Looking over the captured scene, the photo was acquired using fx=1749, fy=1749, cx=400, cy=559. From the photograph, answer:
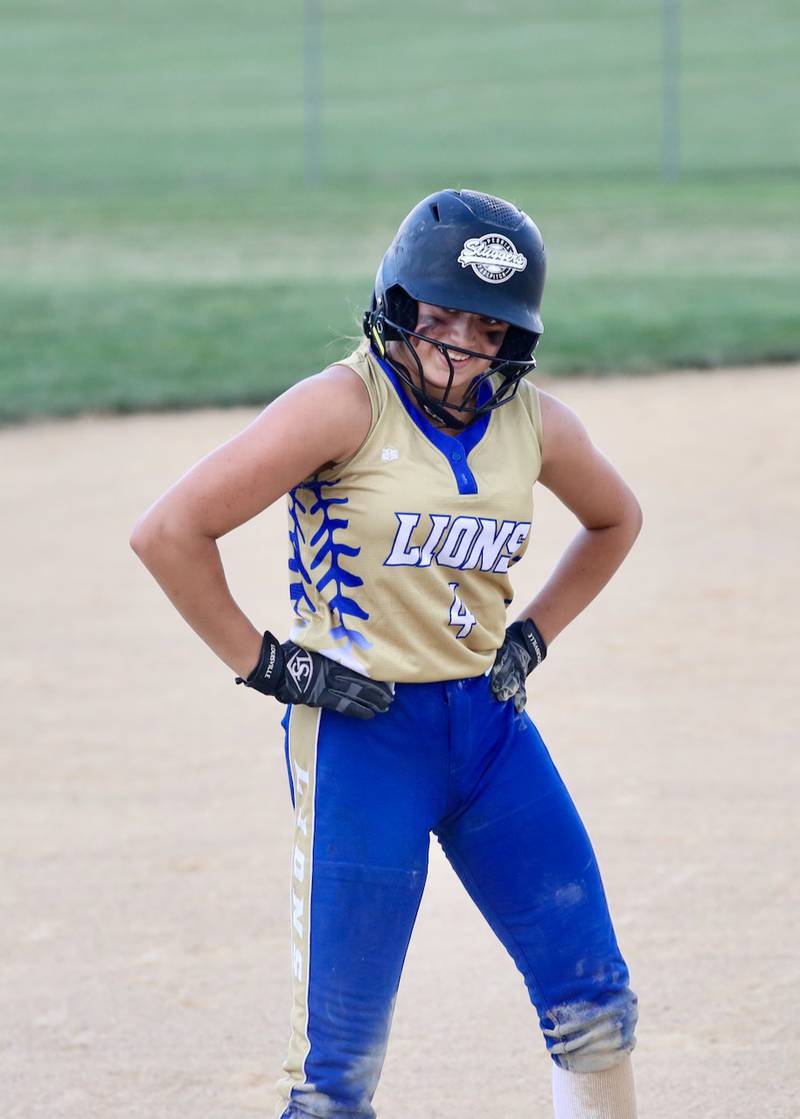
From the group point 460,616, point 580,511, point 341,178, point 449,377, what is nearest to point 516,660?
point 460,616

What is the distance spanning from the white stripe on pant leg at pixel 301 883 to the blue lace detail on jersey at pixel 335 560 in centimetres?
16

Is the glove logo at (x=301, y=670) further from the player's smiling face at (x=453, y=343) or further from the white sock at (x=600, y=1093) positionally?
the white sock at (x=600, y=1093)

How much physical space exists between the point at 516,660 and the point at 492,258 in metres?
0.77

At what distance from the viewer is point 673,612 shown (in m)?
7.77

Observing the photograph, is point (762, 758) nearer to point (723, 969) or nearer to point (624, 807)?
point (624, 807)

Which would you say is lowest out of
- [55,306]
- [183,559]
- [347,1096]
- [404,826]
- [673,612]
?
[55,306]

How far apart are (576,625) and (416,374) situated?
4.58m

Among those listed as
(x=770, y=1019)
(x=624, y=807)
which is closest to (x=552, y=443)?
(x=770, y=1019)

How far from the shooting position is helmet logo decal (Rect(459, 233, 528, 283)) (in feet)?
10.2

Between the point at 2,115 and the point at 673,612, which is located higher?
the point at 673,612

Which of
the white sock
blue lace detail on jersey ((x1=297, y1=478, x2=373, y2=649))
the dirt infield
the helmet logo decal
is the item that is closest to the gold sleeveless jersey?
blue lace detail on jersey ((x1=297, y1=478, x2=373, y2=649))

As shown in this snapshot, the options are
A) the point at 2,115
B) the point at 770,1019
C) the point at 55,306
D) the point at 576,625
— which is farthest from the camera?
the point at 2,115

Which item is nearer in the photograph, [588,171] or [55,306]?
[55,306]

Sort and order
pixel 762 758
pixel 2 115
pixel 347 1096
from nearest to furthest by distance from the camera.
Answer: pixel 347 1096 → pixel 762 758 → pixel 2 115
